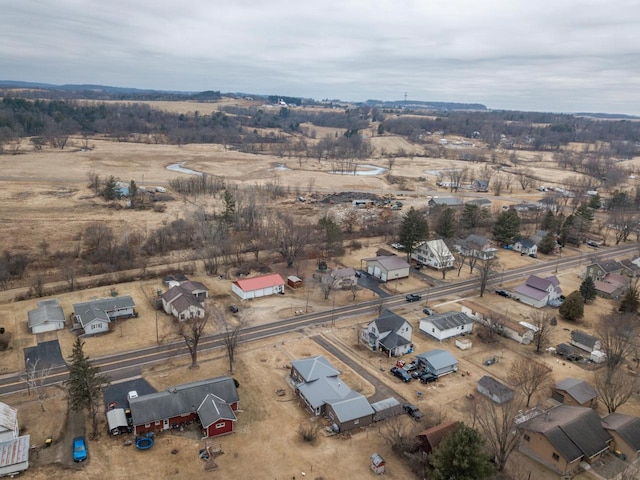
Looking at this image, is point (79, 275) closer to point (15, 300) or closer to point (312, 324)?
point (15, 300)

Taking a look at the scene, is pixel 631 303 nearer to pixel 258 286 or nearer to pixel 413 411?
pixel 413 411

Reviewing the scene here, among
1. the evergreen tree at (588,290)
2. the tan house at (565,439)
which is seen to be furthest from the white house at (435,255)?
the tan house at (565,439)

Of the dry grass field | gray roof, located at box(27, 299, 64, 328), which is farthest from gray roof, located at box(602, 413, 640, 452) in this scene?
gray roof, located at box(27, 299, 64, 328)

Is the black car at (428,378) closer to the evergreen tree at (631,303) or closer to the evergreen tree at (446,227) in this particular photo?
the evergreen tree at (631,303)

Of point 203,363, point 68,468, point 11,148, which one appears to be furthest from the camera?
point 11,148

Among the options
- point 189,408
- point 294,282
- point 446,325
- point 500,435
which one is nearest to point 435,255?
point 446,325

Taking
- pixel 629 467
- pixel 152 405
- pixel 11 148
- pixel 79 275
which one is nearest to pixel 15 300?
pixel 79 275
